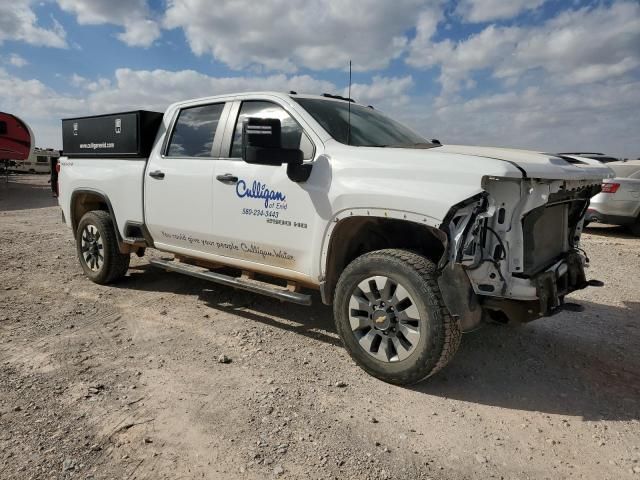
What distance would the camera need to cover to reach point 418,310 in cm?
313

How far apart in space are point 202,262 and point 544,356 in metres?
3.19

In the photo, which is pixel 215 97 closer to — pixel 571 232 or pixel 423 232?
pixel 423 232

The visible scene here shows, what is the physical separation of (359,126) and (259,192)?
1012mm

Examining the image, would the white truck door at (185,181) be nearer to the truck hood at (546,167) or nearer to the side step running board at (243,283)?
the side step running board at (243,283)

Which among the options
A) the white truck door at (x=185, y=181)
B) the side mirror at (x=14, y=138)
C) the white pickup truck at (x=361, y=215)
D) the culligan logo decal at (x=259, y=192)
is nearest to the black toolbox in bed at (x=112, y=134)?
the white pickup truck at (x=361, y=215)

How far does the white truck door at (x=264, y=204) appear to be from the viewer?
3684 millimetres

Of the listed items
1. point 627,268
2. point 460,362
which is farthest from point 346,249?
point 627,268

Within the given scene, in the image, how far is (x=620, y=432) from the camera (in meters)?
2.83

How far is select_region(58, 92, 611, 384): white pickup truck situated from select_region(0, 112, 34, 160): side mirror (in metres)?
16.0

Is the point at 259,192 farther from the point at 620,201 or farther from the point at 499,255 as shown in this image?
the point at 620,201

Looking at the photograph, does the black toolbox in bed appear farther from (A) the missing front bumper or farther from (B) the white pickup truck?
(A) the missing front bumper

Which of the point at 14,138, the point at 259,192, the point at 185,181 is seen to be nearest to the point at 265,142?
the point at 259,192

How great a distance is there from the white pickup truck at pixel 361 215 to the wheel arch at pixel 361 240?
1 cm

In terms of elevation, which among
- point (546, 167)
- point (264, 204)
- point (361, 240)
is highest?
point (546, 167)
